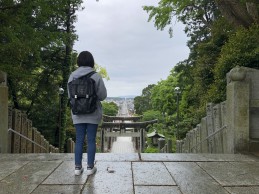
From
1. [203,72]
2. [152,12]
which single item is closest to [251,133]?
[203,72]

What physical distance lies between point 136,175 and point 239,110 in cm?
268

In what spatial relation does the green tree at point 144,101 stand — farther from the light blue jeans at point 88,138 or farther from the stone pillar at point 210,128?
the light blue jeans at point 88,138

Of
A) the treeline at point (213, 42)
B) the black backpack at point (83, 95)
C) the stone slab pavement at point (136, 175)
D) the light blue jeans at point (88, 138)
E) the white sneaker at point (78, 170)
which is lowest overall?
the stone slab pavement at point (136, 175)

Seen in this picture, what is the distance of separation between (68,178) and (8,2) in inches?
202

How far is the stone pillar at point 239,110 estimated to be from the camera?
18.8 ft

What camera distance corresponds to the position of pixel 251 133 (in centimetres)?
592

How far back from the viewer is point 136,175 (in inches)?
166

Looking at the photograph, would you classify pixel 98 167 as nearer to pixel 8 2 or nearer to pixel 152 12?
pixel 8 2

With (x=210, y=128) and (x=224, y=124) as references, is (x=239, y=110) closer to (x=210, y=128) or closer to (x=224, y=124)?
(x=224, y=124)

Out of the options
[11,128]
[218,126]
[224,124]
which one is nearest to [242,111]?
[224,124]

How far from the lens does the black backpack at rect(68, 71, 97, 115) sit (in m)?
3.92

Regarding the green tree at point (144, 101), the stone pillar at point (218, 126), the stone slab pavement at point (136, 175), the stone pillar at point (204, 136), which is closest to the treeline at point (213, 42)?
the stone pillar at point (204, 136)

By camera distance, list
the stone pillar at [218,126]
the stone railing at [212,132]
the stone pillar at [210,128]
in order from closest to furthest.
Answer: the stone railing at [212,132] < the stone pillar at [218,126] < the stone pillar at [210,128]

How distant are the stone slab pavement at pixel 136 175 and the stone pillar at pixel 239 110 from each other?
0.34 metres
